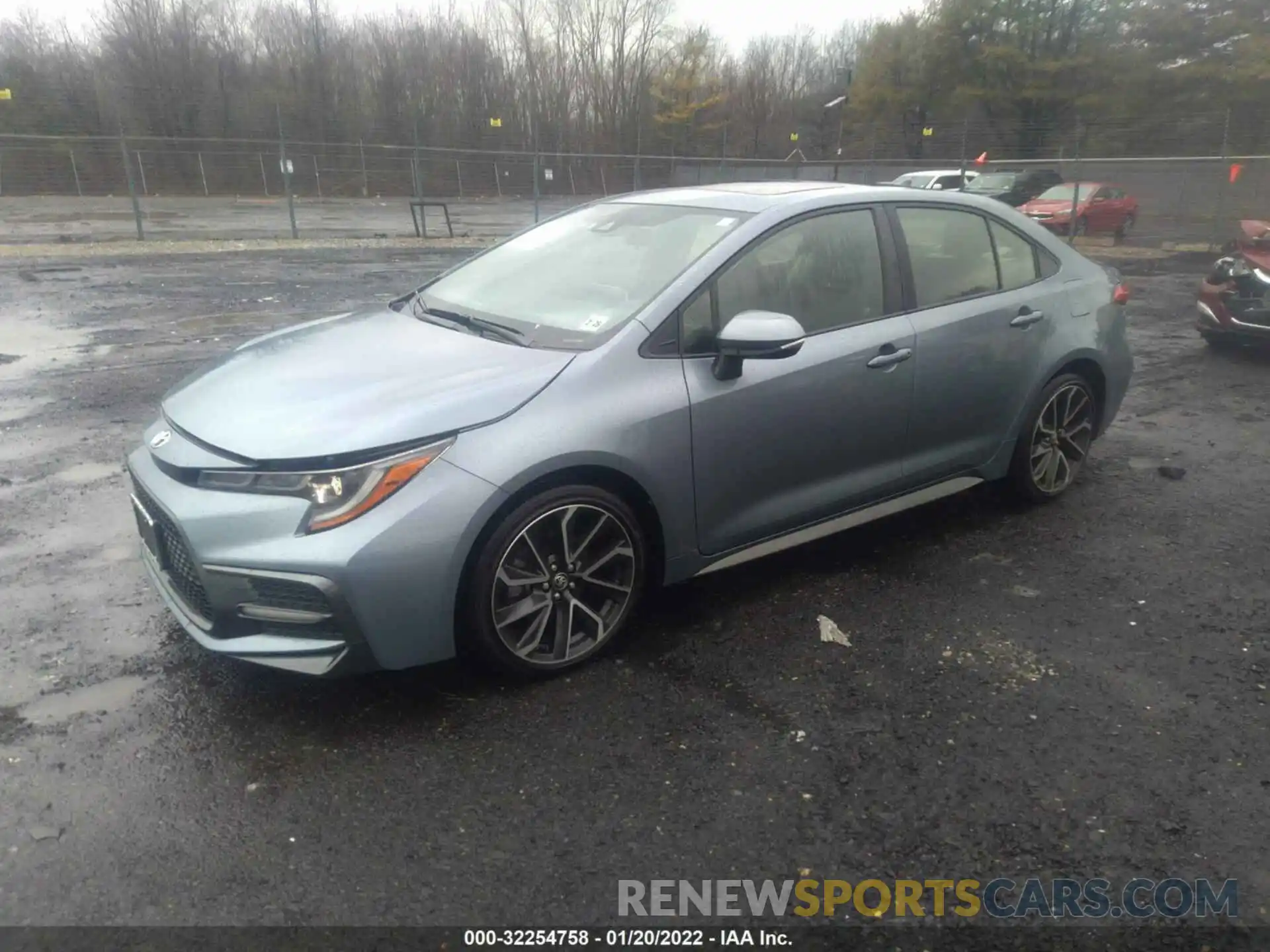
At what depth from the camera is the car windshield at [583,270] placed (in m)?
3.53

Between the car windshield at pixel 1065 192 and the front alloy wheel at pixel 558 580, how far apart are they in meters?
22.8

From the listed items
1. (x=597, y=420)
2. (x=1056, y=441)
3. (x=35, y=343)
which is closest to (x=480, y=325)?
(x=597, y=420)

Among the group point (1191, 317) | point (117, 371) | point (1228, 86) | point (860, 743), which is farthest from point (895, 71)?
point (860, 743)

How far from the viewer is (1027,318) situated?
450 cm

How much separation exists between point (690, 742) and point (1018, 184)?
25052 mm

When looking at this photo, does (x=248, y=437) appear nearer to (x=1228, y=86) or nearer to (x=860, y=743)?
(x=860, y=743)

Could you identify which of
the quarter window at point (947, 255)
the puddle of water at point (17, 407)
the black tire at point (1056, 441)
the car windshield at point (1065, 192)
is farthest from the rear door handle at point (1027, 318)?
the car windshield at point (1065, 192)

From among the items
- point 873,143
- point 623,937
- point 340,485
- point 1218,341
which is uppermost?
point 873,143

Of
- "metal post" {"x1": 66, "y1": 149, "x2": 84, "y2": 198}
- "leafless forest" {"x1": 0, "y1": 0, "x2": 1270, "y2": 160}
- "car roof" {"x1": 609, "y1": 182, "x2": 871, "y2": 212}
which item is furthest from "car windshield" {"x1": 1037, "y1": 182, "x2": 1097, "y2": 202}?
"metal post" {"x1": 66, "y1": 149, "x2": 84, "y2": 198}

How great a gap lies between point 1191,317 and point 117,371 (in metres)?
12.0

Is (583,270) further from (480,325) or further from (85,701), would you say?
(85,701)

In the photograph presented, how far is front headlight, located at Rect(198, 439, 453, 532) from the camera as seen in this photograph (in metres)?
2.78

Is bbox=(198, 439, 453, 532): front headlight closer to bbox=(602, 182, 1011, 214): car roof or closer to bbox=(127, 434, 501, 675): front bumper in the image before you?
bbox=(127, 434, 501, 675): front bumper

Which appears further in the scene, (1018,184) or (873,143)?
(873,143)
